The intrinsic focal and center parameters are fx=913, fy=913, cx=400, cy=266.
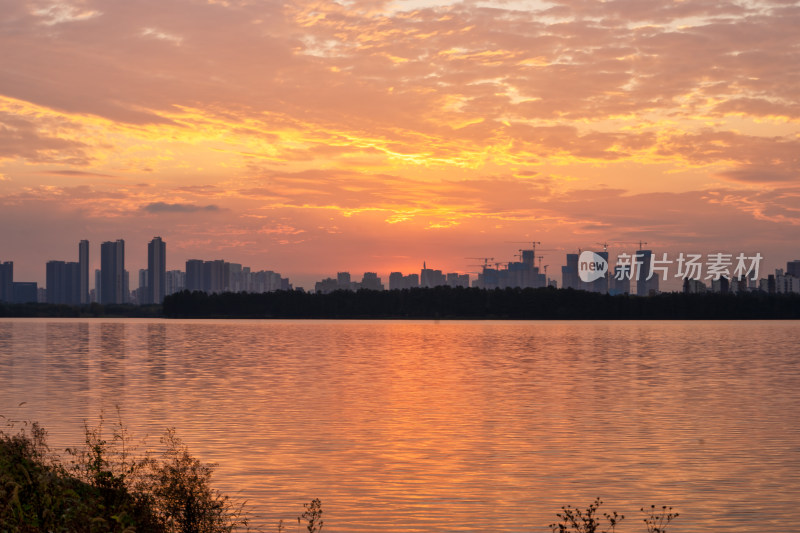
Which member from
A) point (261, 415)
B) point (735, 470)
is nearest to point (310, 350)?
point (261, 415)

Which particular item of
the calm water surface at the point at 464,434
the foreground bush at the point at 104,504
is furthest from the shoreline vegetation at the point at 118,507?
the calm water surface at the point at 464,434

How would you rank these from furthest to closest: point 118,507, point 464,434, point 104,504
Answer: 1. point 464,434
2. point 104,504
3. point 118,507

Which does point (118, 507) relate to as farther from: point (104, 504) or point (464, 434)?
point (464, 434)

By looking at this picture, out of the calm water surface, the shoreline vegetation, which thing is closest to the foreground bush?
the shoreline vegetation

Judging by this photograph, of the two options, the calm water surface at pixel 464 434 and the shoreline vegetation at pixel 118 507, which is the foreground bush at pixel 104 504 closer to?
the shoreline vegetation at pixel 118 507

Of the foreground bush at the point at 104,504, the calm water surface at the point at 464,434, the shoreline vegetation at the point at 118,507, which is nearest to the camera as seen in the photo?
the shoreline vegetation at the point at 118,507

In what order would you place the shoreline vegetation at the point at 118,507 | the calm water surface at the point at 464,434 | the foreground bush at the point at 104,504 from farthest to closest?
the calm water surface at the point at 464,434
the foreground bush at the point at 104,504
the shoreline vegetation at the point at 118,507

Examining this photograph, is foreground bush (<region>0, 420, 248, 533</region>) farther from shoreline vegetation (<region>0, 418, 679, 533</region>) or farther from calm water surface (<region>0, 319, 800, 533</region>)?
calm water surface (<region>0, 319, 800, 533</region>)

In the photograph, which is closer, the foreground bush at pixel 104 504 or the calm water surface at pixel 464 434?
the foreground bush at pixel 104 504

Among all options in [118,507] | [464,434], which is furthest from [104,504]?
[464,434]

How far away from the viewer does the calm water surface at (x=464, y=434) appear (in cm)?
2466

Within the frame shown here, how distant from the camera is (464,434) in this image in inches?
1483

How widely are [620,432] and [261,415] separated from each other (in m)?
16.6

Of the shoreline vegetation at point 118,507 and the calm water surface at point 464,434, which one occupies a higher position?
the shoreline vegetation at point 118,507
